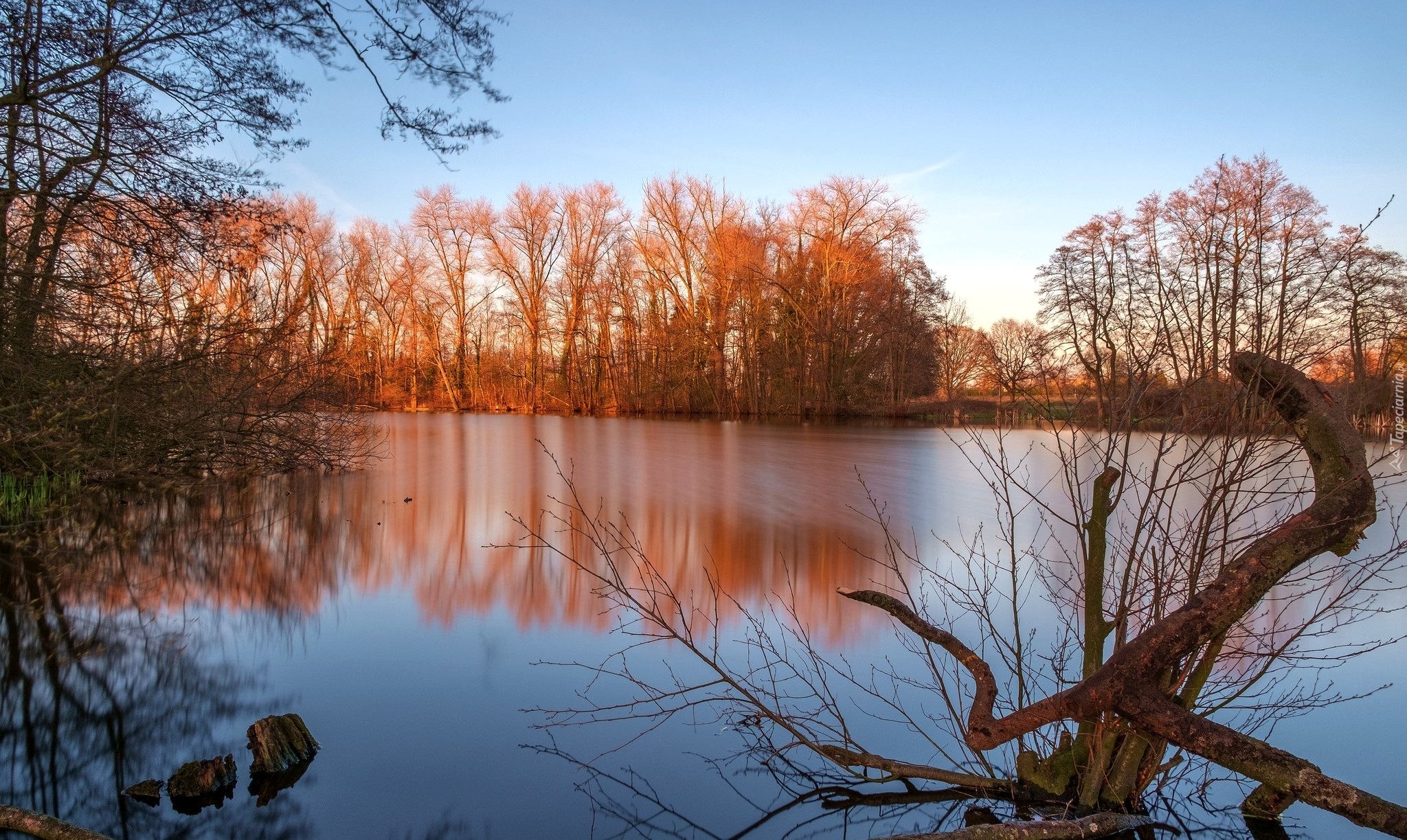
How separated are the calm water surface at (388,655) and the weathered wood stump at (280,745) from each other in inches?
5.6

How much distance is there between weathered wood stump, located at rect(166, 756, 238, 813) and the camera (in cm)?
382

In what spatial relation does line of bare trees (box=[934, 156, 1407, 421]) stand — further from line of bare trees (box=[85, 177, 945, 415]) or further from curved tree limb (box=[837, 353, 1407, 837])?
line of bare trees (box=[85, 177, 945, 415])

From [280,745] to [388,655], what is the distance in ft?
6.08

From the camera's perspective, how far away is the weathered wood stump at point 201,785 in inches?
150

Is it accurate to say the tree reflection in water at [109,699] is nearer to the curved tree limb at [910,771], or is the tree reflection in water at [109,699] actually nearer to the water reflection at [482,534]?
the water reflection at [482,534]

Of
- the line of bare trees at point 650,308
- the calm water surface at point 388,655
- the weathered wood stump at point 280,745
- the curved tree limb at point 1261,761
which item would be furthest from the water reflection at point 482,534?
the line of bare trees at point 650,308

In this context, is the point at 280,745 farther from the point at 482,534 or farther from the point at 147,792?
the point at 482,534

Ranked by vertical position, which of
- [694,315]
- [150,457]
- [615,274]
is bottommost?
[150,457]

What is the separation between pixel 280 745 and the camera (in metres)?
4.25

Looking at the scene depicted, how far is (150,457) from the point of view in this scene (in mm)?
7516

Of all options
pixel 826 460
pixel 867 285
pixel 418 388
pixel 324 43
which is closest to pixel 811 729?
pixel 324 43

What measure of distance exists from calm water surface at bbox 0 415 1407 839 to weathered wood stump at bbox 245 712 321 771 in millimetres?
142

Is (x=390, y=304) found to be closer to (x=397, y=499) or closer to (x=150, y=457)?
(x=397, y=499)

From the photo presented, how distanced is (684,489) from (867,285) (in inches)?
935
